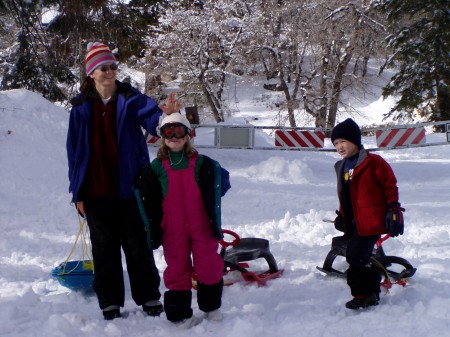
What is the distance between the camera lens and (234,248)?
197 inches

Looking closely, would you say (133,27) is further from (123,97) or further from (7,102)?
(123,97)

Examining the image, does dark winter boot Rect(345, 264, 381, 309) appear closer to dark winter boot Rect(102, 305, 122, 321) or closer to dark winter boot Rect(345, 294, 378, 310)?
dark winter boot Rect(345, 294, 378, 310)

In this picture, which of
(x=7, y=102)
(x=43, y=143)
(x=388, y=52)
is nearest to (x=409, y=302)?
(x=43, y=143)

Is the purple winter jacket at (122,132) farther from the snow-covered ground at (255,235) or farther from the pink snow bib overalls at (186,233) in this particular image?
the snow-covered ground at (255,235)

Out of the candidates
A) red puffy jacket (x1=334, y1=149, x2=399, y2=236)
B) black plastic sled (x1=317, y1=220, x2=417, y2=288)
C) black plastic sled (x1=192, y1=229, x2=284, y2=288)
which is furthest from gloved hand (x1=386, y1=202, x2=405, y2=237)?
black plastic sled (x1=192, y1=229, x2=284, y2=288)

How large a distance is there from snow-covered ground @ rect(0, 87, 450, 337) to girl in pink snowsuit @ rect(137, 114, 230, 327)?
24 centimetres

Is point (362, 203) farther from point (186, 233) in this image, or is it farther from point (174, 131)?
point (174, 131)

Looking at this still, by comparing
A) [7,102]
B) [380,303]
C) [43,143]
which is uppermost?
[7,102]

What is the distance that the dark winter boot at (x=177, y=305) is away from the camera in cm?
368

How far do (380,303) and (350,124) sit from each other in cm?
130

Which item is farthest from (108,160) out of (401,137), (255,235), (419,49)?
(419,49)

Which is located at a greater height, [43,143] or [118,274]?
[43,143]

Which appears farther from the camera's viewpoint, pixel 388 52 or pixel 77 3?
pixel 388 52

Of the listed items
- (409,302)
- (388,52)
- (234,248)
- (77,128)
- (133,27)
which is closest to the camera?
(77,128)
